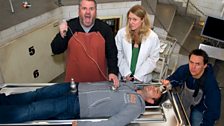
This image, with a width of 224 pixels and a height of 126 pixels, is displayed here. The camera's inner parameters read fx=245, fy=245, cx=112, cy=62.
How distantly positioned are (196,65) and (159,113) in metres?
0.47

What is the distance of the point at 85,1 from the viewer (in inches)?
75.5

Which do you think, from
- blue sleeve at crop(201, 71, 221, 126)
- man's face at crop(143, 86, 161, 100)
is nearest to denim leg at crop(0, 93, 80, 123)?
man's face at crop(143, 86, 161, 100)

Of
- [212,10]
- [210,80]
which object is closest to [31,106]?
[210,80]

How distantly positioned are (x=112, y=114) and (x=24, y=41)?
63.0 inches

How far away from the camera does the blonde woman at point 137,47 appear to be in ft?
6.90

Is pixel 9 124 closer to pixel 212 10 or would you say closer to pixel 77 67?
pixel 77 67

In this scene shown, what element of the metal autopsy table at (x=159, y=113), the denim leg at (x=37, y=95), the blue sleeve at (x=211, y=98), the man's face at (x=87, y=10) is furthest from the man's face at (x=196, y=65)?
the denim leg at (x=37, y=95)

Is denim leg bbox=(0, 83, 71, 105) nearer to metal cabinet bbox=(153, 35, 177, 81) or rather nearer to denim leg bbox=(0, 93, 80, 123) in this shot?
denim leg bbox=(0, 93, 80, 123)

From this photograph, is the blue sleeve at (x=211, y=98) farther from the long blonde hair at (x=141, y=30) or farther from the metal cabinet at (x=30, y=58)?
the metal cabinet at (x=30, y=58)

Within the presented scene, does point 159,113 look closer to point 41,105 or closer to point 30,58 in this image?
point 41,105

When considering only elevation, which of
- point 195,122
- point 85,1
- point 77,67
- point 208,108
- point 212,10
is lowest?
point 195,122

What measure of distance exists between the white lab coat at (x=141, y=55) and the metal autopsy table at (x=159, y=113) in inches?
13.7

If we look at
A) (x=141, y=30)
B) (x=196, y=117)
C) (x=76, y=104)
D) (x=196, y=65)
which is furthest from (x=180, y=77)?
(x=76, y=104)

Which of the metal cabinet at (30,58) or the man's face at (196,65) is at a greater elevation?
the man's face at (196,65)
